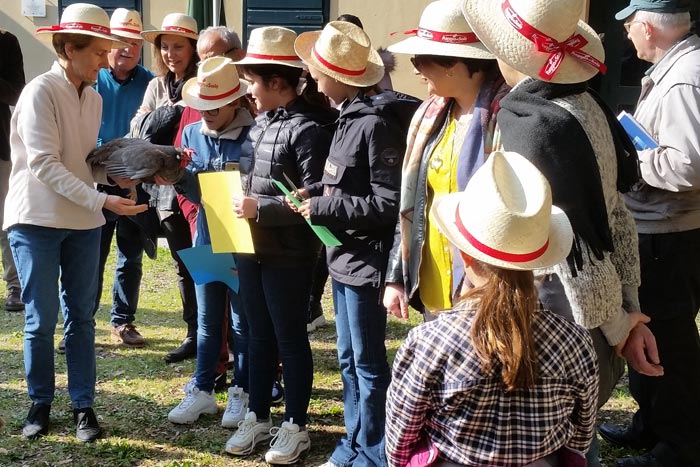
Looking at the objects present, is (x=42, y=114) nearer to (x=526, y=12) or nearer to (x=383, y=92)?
(x=383, y=92)

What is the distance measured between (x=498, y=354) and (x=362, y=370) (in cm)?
153

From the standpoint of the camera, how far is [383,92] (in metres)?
3.57

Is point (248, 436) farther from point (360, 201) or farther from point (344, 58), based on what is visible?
point (344, 58)

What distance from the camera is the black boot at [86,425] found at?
13.7ft

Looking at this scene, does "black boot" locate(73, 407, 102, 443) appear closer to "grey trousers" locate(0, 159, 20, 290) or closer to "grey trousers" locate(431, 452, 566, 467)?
"grey trousers" locate(431, 452, 566, 467)

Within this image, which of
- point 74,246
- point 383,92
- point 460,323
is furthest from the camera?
point 74,246

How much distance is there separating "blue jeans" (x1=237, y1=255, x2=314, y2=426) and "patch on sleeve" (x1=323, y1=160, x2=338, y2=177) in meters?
Result: 0.52

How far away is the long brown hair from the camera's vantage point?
2.09 meters

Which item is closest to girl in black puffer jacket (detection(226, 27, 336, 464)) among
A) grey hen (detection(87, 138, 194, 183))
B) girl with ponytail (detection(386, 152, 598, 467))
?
grey hen (detection(87, 138, 194, 183))

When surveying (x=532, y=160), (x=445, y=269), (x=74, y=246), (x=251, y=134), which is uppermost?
(x=532, y=160)

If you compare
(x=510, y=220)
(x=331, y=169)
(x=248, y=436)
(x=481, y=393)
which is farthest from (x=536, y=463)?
(x=248, y=436)

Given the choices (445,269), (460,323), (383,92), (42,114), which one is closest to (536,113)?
(460,323)

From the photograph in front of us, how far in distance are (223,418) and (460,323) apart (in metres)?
2.51

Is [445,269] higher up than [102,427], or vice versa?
[445,269]
